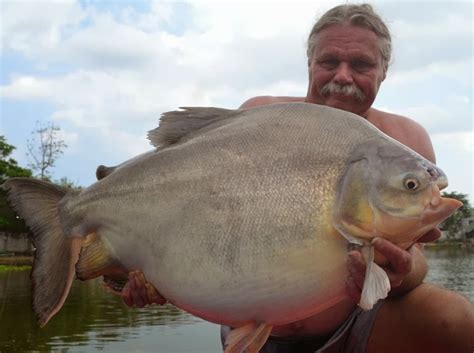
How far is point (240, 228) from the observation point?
→ 8.32ft

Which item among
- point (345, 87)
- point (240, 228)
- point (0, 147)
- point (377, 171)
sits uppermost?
point (0, 147)

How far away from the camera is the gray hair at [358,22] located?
4.42 metres

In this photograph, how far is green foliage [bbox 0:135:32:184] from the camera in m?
41.6

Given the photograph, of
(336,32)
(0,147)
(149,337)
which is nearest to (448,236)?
(0,147)

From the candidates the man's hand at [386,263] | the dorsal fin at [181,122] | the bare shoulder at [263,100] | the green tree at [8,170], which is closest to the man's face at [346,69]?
the bare shoulder at [263,100]

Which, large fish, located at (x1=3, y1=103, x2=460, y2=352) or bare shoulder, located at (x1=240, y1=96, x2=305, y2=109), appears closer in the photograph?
large fish, located at (x1=3, y1=103, x2=460, y2=352)

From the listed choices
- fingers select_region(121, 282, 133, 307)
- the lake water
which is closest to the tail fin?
fingers select_region(121, 282, 133, 307)

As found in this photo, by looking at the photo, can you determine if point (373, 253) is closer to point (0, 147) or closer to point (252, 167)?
point (252, 167)

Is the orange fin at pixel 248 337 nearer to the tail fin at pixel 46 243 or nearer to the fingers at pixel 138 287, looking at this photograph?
the fingers at pixel 138 287

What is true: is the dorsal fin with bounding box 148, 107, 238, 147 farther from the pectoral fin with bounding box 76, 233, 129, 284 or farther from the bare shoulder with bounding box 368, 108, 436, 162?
the bare shoulder with bounding box 368, 108, 436, 162

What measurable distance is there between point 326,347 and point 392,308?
1.66ft

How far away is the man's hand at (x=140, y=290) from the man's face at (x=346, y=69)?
6.63 feet

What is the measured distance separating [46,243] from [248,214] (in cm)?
124

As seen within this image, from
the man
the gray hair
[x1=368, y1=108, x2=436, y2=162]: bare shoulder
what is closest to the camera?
the man
